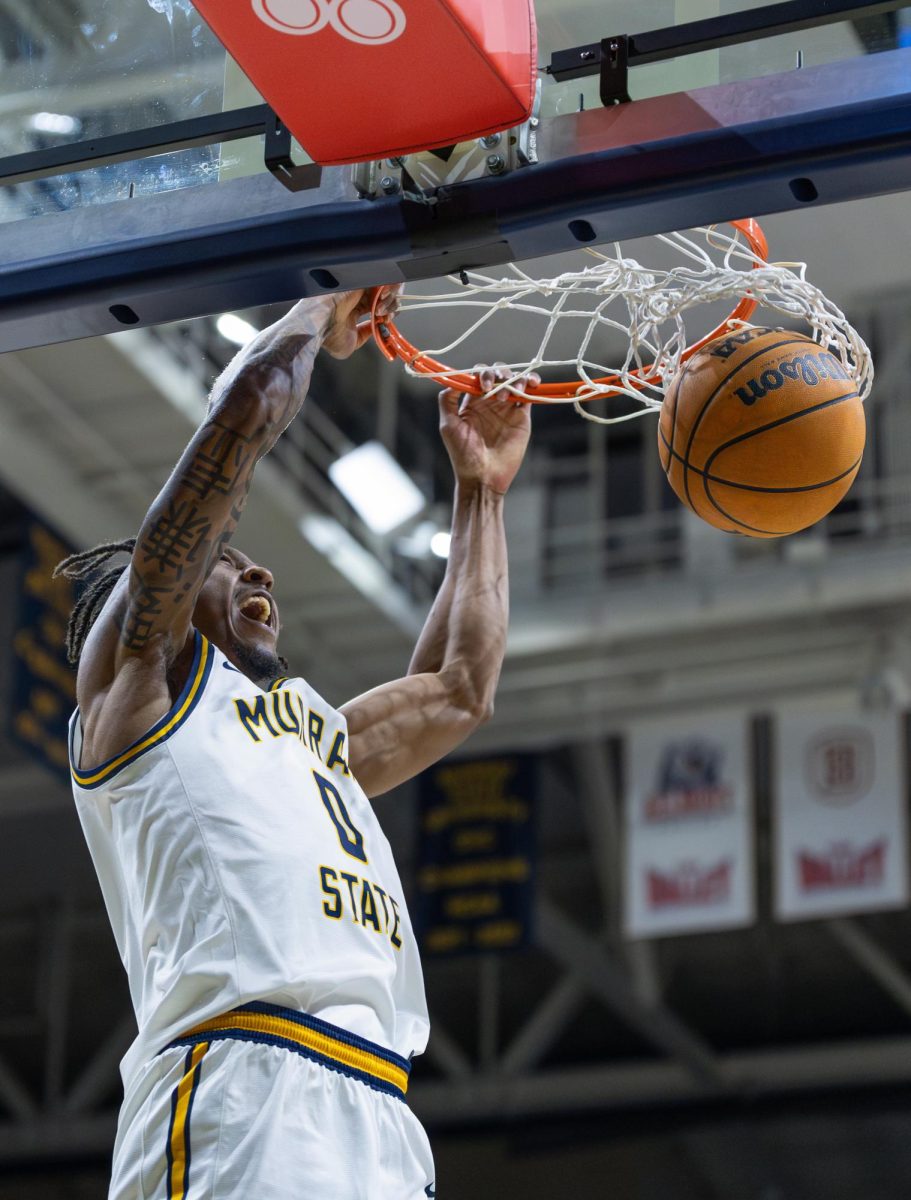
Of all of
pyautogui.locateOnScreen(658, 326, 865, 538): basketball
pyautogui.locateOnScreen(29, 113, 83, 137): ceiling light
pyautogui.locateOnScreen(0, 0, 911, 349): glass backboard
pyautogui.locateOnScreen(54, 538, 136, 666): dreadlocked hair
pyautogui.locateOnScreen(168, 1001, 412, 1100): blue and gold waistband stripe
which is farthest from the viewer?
pyautogui.locateOnScreen(54, 538, 136, 666): dreadlocked hair

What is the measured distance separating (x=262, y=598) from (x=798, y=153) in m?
1.29

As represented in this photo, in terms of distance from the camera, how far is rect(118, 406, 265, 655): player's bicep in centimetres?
303

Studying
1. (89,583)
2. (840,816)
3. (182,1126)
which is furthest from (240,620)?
(840,816)

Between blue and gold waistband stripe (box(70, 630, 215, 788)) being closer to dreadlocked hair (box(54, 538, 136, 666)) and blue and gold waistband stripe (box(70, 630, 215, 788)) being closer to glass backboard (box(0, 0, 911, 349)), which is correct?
dreadlocked hair (box(54, 538, 136, 666))

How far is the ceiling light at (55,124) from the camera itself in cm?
318

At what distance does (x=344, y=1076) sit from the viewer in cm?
293

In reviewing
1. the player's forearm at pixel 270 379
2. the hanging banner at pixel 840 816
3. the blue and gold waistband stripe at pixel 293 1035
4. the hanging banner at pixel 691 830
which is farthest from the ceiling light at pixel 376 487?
the blue and gold waistband stripe at pixel 293 1035

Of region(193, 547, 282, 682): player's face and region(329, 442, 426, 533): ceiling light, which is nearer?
region(193, 547, 282, 682): player's face

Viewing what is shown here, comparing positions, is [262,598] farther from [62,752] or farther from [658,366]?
[62,752]

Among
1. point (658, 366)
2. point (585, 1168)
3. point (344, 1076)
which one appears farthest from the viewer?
point (585, 1168)

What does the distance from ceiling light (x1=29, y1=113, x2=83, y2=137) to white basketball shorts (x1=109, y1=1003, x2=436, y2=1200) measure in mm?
1494

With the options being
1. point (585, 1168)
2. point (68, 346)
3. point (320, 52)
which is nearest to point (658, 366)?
point (320, 52)

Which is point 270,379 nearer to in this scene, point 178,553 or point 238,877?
point 178,553

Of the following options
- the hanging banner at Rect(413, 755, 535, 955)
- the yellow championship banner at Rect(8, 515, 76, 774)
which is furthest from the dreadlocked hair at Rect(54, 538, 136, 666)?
the hanging banner at Rect(413, 755, 535, 955)
